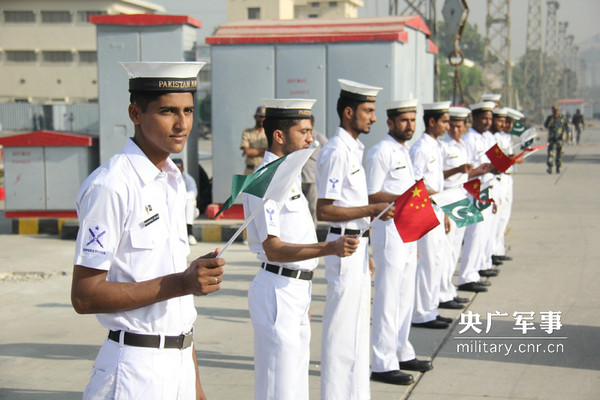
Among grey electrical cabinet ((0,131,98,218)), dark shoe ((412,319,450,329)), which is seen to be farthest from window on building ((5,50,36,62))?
Result: dark shoe ((412,319,450,329))

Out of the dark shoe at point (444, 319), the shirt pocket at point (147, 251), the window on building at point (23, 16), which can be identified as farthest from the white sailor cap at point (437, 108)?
the window on building at point (23, 16)

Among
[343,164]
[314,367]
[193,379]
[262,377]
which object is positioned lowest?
[314,367]

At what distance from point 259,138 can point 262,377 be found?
7672 mm

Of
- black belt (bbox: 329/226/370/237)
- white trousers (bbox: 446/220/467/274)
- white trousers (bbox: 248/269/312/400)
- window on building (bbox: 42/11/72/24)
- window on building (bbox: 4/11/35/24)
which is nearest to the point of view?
white trousers (bbox: 248/269/312/400)

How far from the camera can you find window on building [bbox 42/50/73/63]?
67.2m

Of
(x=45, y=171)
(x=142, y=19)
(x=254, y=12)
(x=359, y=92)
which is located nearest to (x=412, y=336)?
(x=359, y=92)

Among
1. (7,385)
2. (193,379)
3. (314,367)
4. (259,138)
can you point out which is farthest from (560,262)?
(193,379)

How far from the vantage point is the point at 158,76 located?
2787mm

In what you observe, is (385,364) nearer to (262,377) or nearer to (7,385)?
(262,377)

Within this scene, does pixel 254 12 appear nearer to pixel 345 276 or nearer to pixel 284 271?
pixel 345 276

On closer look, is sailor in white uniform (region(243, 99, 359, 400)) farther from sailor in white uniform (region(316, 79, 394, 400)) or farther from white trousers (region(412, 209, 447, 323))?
white trousers (region(412, 209, 447, 323))

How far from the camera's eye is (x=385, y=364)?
591cm

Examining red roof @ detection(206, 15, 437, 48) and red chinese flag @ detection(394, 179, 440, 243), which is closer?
red chinese flag @ detection(394, 179, 440, 243)

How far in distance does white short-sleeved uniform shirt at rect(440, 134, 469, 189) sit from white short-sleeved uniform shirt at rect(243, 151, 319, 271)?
4.40 m
